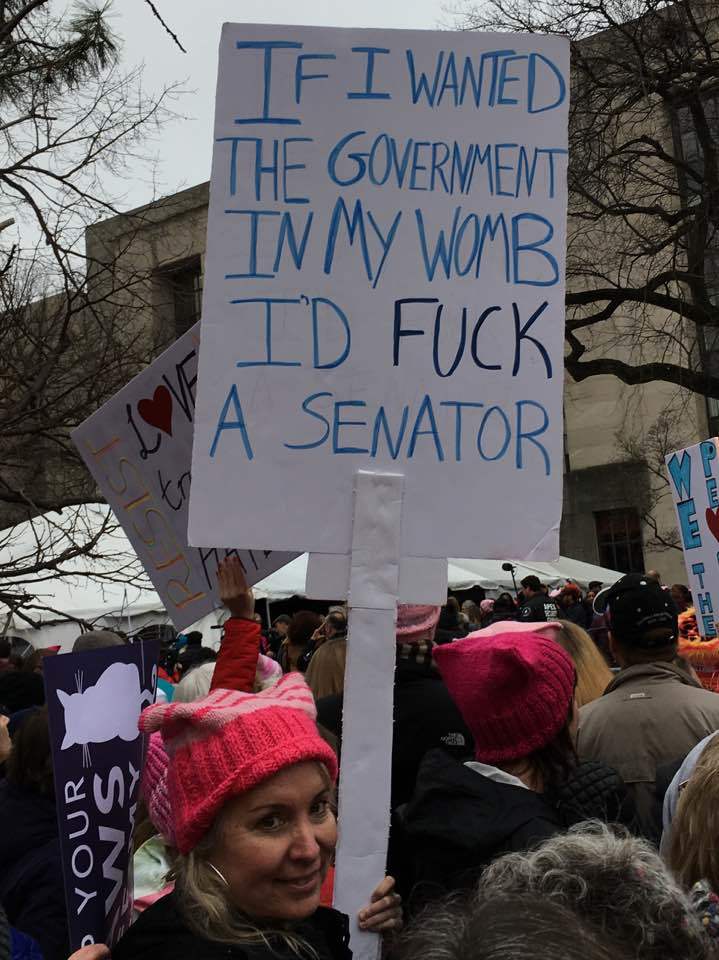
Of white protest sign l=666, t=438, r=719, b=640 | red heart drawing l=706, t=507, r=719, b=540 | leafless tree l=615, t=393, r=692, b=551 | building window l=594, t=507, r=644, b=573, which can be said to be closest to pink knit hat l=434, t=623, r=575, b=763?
white protest sign l=666, t=438, r=719, b=640

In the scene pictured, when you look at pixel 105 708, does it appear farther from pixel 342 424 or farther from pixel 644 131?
pixel 644 131

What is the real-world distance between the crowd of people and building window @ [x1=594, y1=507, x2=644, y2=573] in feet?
85.0

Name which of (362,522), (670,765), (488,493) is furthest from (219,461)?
(670,765)

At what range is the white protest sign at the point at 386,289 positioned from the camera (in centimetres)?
234

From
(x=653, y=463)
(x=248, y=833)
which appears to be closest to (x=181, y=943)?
(x=248, y=833)

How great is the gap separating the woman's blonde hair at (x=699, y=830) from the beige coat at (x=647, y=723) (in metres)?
1.35

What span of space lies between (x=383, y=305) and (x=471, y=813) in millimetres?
1033

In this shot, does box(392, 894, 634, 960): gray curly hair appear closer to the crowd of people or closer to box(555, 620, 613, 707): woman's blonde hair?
the crowd of people

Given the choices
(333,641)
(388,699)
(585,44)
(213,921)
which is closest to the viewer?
(213,921)

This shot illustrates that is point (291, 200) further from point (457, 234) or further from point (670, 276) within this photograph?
point (670, 276)

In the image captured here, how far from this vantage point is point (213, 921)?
1.78 meters

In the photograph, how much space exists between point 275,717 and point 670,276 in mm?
9379

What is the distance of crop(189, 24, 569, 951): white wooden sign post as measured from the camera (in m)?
2.32

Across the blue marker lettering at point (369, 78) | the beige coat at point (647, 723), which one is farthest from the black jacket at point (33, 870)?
the blue marker lettering at point (369, 78)
